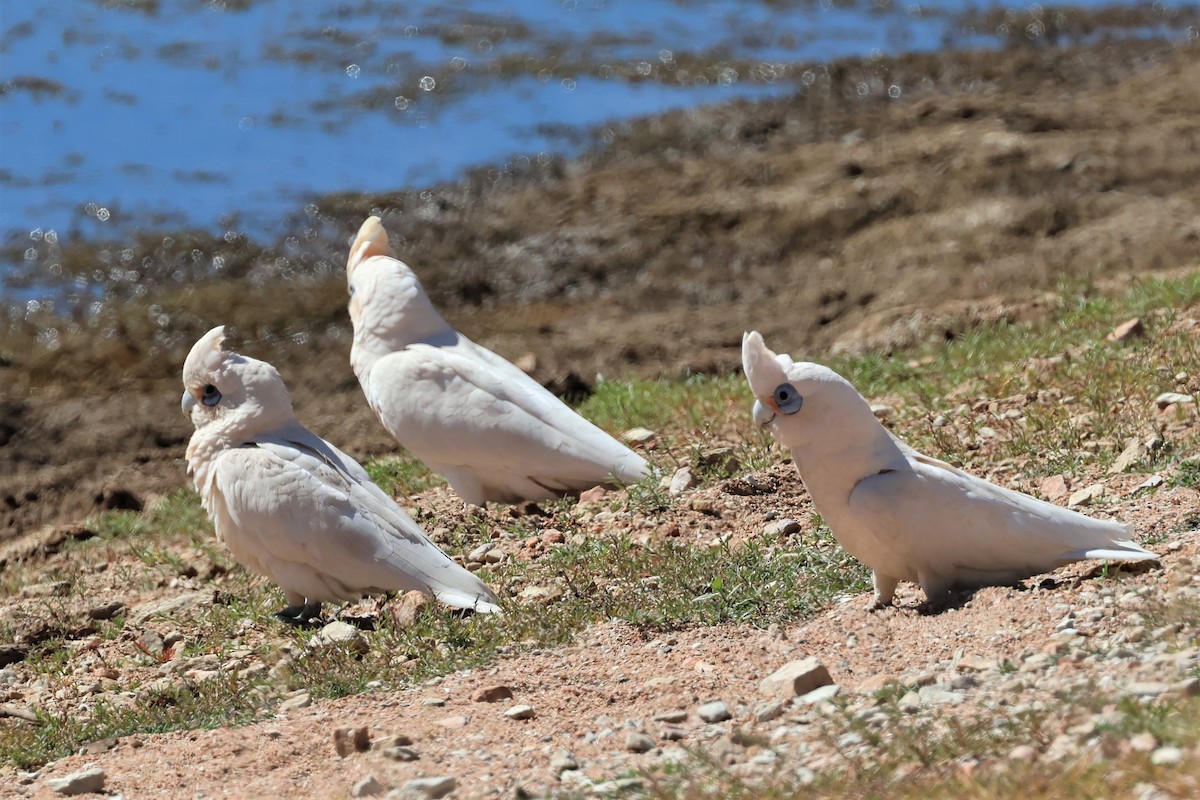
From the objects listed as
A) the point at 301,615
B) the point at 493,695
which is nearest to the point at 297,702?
the point at 493,695

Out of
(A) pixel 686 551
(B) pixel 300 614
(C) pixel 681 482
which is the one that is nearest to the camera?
(A) pixel 686 551

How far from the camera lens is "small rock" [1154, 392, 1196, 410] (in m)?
7.42

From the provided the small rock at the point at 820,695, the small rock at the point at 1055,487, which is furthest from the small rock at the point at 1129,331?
the small rock at the point at 820,695

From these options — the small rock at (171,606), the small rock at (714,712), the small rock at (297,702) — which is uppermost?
the small rock at (714,712)

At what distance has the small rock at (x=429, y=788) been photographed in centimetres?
433

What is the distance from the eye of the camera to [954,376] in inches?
358

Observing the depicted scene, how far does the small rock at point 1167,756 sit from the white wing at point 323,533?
3.05m

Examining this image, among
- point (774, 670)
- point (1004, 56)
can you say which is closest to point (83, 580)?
point (774, 670)

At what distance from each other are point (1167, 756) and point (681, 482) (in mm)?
4092

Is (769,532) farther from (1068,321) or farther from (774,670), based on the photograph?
(1068,321)

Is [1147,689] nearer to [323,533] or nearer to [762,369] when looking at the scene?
[762,369]

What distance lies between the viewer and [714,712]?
15.5ft

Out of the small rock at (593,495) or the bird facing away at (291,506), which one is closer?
the bird facing away at (291,506)

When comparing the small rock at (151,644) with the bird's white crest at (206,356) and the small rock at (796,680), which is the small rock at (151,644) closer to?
the bird's white crest at (206,356)
